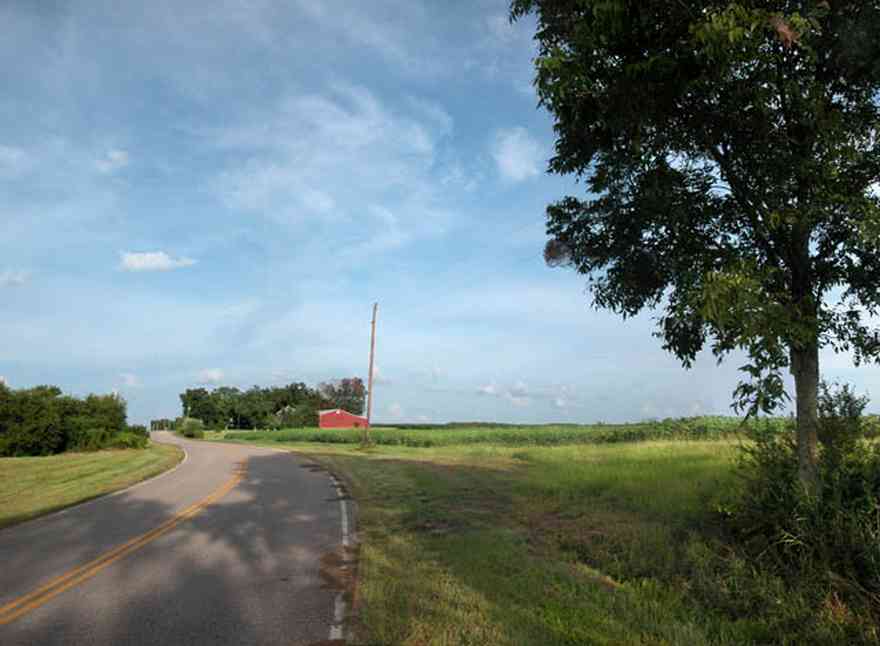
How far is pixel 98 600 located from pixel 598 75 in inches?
351

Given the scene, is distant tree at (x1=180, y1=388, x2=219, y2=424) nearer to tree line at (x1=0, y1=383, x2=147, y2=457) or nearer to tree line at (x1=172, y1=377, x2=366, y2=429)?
tree line at (x1=172, y1=377, x2=366, y2=429)

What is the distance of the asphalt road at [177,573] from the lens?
246 inches

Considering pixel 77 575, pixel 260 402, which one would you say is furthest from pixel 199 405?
pixel 77 575

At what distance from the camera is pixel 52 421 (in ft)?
116

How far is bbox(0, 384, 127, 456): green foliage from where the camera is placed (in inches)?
1339

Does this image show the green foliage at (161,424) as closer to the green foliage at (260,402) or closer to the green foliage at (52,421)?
the green foliage at (260,402)

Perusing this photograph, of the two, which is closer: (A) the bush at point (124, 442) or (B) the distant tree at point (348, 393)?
(A) the bush at point (124, 442)

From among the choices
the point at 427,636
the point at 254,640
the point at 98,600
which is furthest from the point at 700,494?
the point at 98,600

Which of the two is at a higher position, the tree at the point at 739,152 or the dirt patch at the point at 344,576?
the tree at the point at 739,152

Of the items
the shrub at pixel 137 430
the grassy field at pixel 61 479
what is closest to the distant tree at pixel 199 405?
the shrub at pixel 137 430

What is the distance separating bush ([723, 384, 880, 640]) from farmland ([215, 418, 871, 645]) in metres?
0.31

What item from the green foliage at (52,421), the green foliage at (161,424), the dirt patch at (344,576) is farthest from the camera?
the green foliage at (161,424)

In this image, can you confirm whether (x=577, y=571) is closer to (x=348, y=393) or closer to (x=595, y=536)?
(x=595, y=536)

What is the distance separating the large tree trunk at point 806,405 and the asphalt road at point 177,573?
654 cm
